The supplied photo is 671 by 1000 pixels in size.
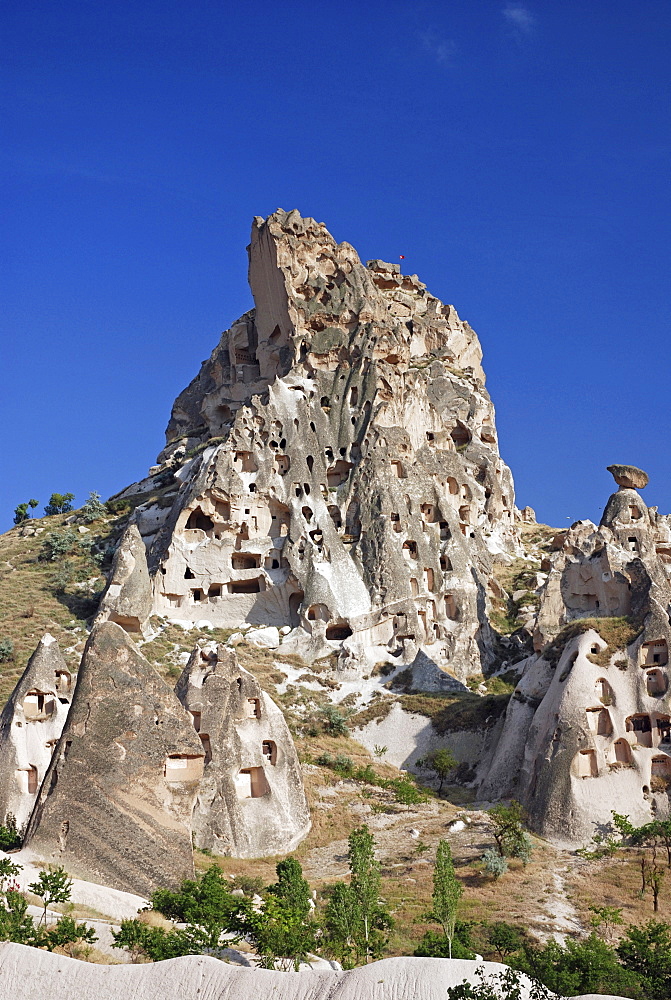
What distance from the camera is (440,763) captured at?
4275cm

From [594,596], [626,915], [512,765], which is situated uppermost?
[594,596]

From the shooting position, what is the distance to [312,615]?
2318 inches

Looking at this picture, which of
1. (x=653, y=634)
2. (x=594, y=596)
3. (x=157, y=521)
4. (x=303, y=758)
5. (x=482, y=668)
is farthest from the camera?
(x=157, y=521)

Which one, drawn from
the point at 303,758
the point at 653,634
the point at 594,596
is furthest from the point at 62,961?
the point at 594,596

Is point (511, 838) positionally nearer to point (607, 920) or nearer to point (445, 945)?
point (607, 920)

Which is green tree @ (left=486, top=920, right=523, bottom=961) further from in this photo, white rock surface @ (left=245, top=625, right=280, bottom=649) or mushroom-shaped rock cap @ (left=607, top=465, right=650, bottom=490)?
mushroom-shaped rock cap @ (left=607, top=465, right=650, bottom=490)

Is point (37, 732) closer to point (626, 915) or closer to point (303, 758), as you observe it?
point (303, 758)

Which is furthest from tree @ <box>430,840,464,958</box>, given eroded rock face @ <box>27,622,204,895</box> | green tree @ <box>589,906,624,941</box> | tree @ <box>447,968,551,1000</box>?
eroded rock face @ <box>27,622,204,895</box>

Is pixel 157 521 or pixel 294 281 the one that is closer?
pixel 157 521

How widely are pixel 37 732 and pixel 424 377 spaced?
51244mm

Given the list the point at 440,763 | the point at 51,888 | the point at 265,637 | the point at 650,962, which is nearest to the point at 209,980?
the point at 51,888

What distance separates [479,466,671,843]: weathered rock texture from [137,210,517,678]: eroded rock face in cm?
1601

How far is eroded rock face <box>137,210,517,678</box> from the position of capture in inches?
2350

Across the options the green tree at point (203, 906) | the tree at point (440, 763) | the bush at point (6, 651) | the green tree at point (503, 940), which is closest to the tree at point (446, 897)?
the green tree at point (503, 940)
